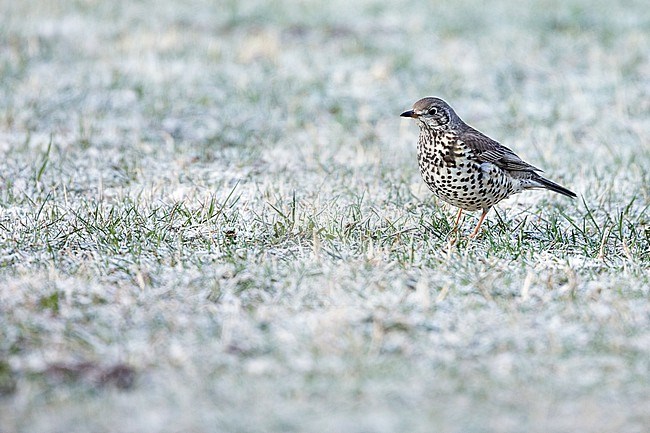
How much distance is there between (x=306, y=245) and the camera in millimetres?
5469

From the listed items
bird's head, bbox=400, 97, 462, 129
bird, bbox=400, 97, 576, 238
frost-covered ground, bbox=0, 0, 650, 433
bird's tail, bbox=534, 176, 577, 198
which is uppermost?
bird's head, bbox=400, 97, 462, 129

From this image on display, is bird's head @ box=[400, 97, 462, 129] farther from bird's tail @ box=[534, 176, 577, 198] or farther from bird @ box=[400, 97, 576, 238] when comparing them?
bird's tail @ box=[534, 176, 577, 198]

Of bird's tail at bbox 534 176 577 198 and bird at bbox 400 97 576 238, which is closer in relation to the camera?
bird at bbox 400 97 576 238

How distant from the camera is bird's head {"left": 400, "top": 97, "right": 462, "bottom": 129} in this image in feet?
19.7

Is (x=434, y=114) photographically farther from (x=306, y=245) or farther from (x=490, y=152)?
(x=306, y=245)

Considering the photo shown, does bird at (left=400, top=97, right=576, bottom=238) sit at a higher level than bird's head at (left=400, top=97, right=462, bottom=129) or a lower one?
lower

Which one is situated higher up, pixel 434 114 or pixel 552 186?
pixel 434 114

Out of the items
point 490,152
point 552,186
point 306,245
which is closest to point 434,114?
point 490,152

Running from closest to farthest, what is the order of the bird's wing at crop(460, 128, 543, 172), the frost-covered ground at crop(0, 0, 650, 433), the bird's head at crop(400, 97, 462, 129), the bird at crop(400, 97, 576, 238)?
the frost-covered ground at crop(0, 0, 650, 433), the bird at crop(400, 97, 576, 238), the bird's wing at crop(460, 128, 543, 172), the bird's head at crop(400, 97, 462, 129)

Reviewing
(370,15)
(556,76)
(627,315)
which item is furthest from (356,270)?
(370,15)

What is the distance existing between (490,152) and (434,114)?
18.3 inches

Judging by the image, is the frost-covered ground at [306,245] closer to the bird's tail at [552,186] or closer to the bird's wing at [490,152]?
the bird's tail at [552,186]

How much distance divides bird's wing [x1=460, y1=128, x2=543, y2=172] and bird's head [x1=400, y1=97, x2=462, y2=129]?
0.46 feet

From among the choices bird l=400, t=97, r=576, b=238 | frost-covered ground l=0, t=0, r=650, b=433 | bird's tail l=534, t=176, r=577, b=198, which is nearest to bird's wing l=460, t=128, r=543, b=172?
bird l=400, t=97, r=576, b=238
